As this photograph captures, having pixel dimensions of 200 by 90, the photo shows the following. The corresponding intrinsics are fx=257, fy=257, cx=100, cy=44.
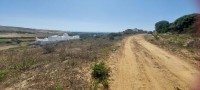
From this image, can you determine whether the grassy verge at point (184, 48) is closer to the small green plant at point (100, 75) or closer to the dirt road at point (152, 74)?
the dirt road at point (152, 74)

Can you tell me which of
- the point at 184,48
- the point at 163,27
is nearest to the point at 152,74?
the point at 184,48

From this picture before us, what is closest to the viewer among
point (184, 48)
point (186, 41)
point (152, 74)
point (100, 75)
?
point (100, 75)

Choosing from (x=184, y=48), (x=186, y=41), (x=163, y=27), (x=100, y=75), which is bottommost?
(x=100, y=75)

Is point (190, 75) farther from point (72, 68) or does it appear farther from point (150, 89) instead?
point (72, 68)

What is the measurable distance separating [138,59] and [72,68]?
5.39 meters

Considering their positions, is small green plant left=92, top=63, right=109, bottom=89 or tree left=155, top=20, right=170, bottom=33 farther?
tree left=155, top=20, right=170, bottom=33

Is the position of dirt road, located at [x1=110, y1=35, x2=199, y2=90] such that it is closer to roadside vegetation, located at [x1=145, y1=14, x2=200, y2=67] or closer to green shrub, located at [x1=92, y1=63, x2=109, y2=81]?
green shrub, located at [x1=92, y1=63, x2=109, y2=81]

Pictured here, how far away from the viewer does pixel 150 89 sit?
1130 centimetres

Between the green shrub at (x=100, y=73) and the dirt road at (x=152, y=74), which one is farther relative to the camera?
the green shrub at (x=100, y=73)

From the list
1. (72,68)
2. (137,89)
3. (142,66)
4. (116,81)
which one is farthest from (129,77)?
(72,68)

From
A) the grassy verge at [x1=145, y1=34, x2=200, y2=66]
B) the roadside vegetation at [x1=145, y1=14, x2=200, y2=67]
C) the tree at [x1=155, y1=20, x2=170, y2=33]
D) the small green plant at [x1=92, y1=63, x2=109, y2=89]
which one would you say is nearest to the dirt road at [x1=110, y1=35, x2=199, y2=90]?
the small green plant at [x1=92, y1=63, x2=109, y2=89]

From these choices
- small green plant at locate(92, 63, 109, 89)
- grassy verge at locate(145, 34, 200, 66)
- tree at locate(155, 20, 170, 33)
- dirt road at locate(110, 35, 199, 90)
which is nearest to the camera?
dirt road at locate(110, 35, 199, 90)

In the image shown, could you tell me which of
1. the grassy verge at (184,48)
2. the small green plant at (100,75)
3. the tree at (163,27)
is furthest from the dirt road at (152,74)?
the tree at (163,27)

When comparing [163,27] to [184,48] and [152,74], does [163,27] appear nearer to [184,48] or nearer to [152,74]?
[184,48]
